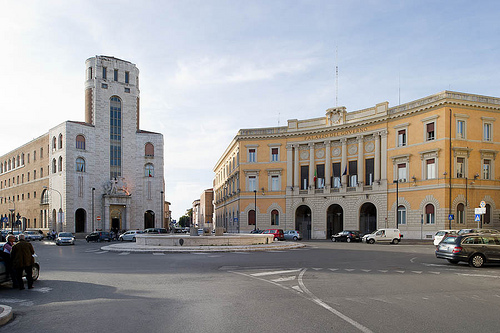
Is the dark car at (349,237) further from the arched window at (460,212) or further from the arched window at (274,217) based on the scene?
the arched window at (274,217)

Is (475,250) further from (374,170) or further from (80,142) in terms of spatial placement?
(80,142)

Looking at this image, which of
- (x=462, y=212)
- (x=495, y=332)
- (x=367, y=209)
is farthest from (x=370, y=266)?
(x=367, y=209)

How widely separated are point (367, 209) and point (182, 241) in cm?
3170

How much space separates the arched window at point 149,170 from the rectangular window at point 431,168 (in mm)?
46384

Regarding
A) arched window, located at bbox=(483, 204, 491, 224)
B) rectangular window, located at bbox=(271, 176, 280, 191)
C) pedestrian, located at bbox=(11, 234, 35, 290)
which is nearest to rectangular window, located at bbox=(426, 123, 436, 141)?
arched window, located at bbox=(483, 204, 491, 224)

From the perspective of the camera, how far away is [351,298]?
33.0 feet

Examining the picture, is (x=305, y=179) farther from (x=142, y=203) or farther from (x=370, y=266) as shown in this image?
(x=370, y=266)

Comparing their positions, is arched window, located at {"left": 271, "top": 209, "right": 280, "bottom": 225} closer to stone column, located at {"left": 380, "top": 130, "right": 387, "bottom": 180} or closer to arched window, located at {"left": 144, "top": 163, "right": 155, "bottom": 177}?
stone column, located at {"left": 380, "top": 130, "right": 387, "bottom": 180}

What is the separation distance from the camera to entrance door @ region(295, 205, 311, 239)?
189 feet

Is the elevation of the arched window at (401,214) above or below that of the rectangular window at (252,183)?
below

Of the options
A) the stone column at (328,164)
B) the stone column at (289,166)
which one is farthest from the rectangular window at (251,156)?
the stone column at (328,164)

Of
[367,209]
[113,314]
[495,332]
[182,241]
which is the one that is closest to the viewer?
[495,332]

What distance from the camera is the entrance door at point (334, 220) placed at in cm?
5638

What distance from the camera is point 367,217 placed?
53000 mm
